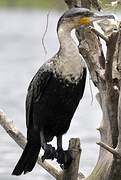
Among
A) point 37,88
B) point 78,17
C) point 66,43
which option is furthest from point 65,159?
point 78,17

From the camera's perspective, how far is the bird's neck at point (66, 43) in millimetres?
5203

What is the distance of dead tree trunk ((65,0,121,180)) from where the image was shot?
17.1 feet

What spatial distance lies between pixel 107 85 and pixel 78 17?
48 centimetres

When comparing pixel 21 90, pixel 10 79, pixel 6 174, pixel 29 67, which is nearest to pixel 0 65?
pixel 29 67

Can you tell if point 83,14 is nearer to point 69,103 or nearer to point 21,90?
point 69,103

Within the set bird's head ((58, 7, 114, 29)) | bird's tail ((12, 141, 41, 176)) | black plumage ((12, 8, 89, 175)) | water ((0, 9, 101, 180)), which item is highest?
bird's head ((58, 7, 114, 29))

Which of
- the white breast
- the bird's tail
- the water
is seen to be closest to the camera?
the white breast

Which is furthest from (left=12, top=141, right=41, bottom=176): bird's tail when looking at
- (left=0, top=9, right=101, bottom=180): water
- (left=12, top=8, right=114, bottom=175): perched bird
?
(left=0, top=9, right=101, bottom=180): water

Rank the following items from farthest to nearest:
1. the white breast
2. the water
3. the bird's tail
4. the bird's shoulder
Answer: the water < the bird's tail < the bird's shoulder < the white breast

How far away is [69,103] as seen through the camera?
17.4 feet

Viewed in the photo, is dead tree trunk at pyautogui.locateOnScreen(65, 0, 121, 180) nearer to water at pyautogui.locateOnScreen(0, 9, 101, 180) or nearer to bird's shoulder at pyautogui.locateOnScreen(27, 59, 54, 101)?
bird's shoulder at pyautogui.locateOnScreen(27, 59, 54, 101)

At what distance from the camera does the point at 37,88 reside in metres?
5.40

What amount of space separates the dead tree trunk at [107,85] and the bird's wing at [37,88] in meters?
0.37

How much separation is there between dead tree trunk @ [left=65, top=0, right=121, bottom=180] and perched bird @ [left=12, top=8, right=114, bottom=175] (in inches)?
7.5
